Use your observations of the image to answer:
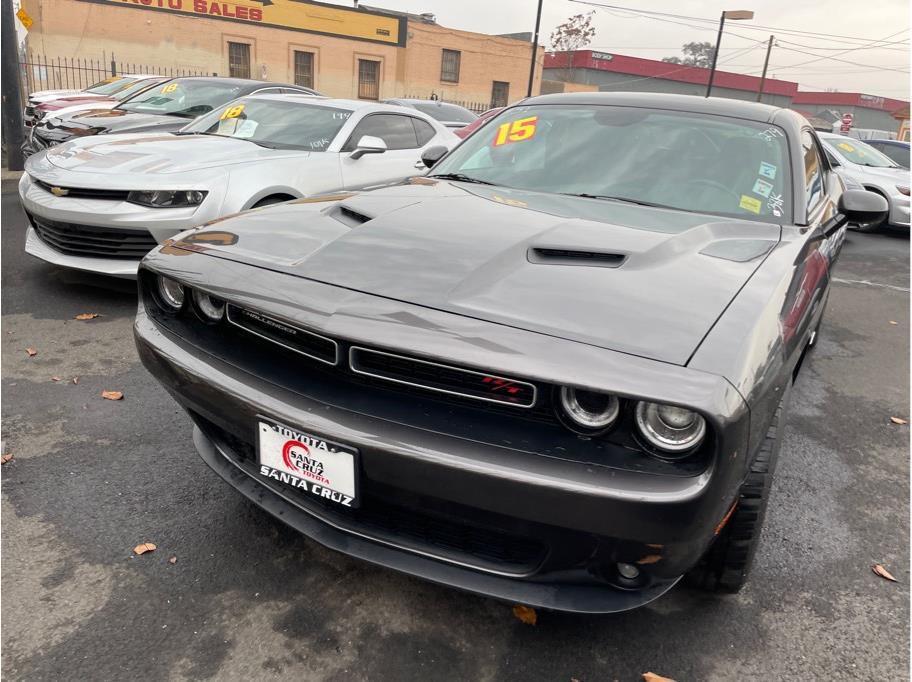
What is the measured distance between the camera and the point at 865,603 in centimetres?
215

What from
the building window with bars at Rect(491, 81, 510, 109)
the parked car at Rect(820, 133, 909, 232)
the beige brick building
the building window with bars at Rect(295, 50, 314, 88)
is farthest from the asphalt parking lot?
the building window with bars at Rect(491, 81, 510, 109)

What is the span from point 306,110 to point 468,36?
30754 mm

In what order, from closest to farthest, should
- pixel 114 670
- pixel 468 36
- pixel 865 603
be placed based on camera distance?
pixel 114 670 → pixel 865 603 → pixel 468 36

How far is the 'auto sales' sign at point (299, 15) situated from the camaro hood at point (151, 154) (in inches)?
933

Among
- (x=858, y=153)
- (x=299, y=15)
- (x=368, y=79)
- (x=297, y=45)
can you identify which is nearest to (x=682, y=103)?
(x=858, y=153)

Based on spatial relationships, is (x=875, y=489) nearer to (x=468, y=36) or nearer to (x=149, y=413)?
(x=149, y=413)

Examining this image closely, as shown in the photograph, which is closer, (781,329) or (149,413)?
(781,329)

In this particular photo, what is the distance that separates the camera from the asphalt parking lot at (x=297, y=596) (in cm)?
180

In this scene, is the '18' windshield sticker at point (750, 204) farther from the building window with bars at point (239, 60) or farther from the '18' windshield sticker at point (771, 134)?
the building window with bars at point (239, 60)

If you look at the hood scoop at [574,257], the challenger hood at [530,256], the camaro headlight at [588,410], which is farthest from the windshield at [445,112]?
the camaro headlight at [588,410]

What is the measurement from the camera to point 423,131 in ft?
20.7

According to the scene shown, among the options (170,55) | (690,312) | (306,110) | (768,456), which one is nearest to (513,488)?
(690,312)

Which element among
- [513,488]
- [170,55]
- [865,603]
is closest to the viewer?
[513,488]

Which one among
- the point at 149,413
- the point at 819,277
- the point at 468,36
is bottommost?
the point at 149,413
